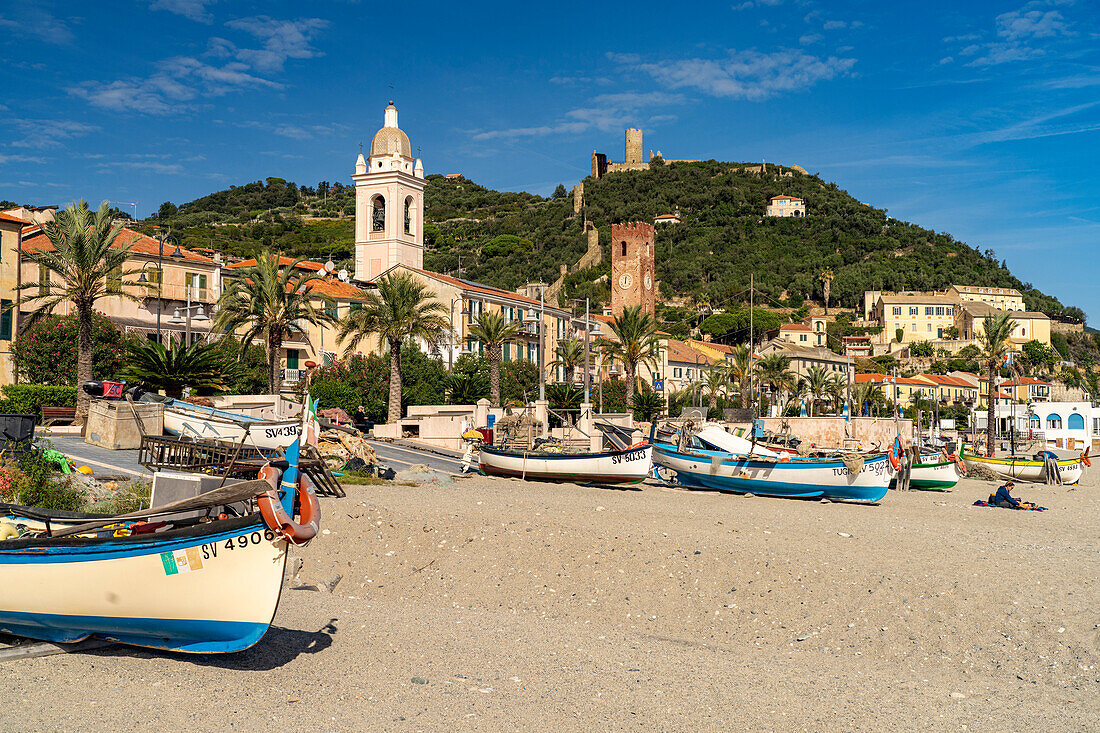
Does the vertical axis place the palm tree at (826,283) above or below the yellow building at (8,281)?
above

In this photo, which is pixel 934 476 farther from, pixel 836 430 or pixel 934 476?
pixel 836 430

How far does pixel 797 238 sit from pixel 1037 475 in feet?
380

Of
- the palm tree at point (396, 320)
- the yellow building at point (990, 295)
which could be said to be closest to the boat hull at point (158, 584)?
the palm tree at point (396, 320)

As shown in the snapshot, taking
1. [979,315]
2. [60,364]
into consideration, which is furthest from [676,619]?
[979,315]

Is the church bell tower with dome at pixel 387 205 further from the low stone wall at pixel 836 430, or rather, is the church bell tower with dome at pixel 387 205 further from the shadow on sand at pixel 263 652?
the shadow on sand at pixel 263 652

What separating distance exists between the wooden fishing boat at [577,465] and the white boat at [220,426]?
703cm

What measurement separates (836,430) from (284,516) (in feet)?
161

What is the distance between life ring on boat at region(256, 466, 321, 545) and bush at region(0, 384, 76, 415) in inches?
972

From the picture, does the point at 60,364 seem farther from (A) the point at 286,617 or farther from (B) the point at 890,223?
(B) the point at 890,223

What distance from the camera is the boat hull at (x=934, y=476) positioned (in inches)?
1452

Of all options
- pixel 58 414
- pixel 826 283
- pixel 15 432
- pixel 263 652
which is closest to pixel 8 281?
pixel 58 414

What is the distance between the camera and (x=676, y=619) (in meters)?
11.9

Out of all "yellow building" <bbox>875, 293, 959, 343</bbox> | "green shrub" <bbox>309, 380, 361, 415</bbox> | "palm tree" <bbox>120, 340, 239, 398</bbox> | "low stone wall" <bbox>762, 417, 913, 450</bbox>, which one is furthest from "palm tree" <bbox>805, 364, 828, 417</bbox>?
"palm tree" <bbox>120, 340, 239, 398</bbox>

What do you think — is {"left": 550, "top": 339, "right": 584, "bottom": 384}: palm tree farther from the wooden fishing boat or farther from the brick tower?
the brick tower
